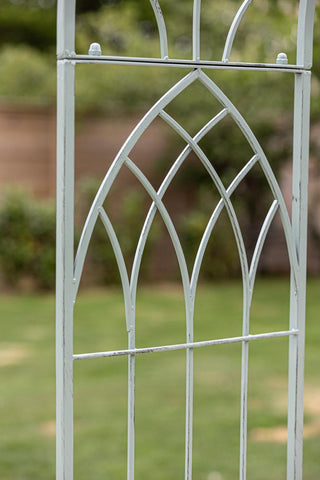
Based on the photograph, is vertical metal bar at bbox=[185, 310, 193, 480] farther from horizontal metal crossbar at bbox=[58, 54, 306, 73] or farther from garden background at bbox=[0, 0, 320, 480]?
garden background at bbox=[0, 0, 320, 480]

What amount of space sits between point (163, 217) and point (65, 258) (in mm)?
307

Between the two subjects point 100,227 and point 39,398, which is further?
point 100,227

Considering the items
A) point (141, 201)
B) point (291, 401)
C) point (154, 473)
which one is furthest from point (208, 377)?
point (141, 201)

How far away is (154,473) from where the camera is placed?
125 inches

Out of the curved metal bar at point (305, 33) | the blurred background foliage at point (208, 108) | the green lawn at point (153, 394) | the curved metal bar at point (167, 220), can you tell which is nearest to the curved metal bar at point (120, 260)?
the curved metal bar at point (167, 220)

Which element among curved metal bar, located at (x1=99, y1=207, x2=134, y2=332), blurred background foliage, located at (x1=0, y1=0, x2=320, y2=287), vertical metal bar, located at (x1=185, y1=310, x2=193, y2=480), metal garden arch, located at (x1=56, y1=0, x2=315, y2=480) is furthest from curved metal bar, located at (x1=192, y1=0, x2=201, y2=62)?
blurred background foliage, located at (x1=0, y1=0, x2=320, y2=287)

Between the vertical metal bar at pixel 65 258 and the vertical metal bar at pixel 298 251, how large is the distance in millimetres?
625

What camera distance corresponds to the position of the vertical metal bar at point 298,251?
79.6 inches

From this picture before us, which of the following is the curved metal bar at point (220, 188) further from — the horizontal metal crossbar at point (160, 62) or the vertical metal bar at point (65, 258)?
the vertical metal bar at point (65, 258)

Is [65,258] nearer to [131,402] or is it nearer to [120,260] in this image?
[120,260]

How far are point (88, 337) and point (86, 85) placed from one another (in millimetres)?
3189

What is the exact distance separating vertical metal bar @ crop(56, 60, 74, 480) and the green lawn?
1452 millimetres

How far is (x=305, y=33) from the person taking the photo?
79.8 inches

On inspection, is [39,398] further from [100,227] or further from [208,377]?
[100,227]
